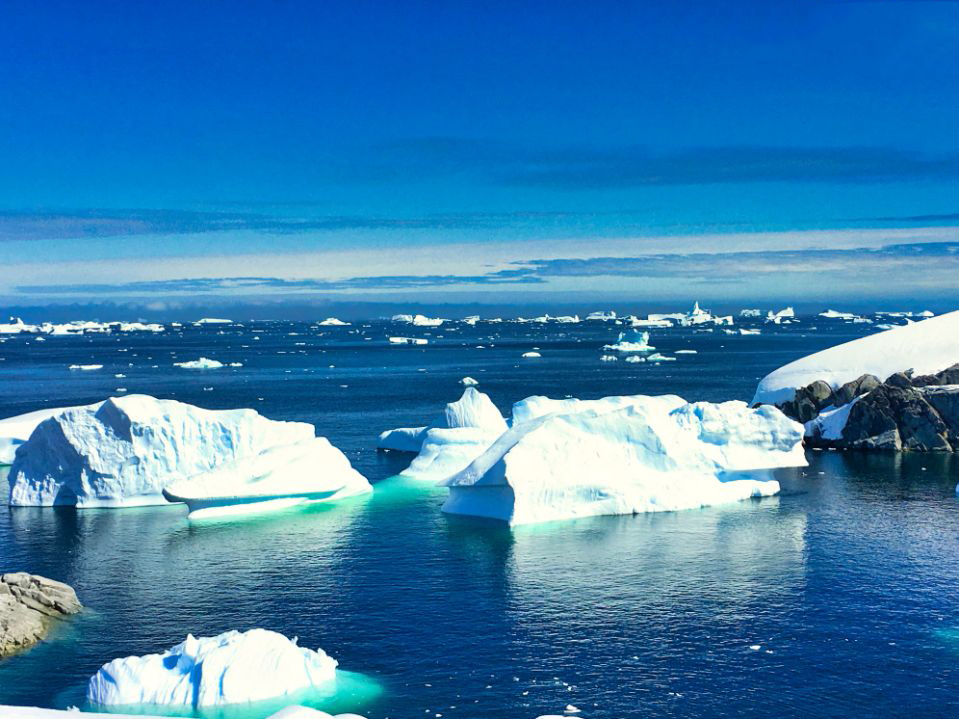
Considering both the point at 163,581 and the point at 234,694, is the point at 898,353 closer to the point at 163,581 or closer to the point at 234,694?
the point at 163,581

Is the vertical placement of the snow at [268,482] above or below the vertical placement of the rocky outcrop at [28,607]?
above

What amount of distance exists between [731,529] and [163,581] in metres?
14.4

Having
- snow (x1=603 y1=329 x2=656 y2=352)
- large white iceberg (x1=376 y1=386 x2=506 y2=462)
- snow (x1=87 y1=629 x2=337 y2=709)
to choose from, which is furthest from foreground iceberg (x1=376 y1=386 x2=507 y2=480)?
snow (x1=603 y1=329 x2=656 y2=352)

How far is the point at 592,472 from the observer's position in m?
29.0

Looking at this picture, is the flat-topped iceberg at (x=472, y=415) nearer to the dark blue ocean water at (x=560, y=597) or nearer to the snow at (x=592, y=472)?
the dark blue ocean water at (x=560, y=597)

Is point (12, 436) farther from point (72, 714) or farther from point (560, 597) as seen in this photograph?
point (72, 714)

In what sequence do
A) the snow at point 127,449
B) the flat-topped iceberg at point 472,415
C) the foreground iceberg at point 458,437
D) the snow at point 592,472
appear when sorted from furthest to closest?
the flat-topped iceberg at point 472,415 < the foreground iceberg at point 458,437 < the snow at point 127,449 < the snow at point 592,472

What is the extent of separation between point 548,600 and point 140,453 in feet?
50.9

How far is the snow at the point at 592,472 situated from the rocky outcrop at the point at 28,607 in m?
11.4

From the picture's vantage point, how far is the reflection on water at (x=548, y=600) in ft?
52.7

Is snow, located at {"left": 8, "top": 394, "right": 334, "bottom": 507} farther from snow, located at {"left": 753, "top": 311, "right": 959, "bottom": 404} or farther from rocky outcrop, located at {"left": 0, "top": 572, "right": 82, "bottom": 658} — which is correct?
snow, located at {"left": 753, "top": 311, "right": 959, "bottom": 404}

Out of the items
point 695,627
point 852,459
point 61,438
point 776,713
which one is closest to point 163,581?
point 61,438

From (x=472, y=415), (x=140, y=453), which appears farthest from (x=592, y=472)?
(x=140, y=453)

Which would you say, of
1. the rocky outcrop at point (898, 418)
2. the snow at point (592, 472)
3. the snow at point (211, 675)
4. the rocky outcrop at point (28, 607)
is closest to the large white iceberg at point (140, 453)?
the snow at point (592, 472)
